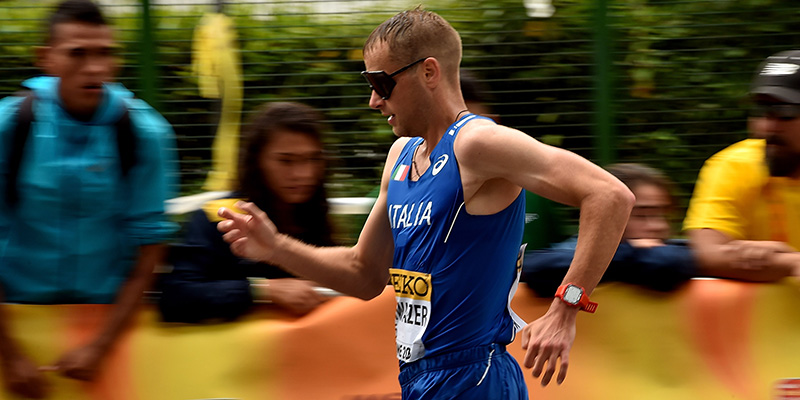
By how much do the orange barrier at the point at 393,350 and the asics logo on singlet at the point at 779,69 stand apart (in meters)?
0.90

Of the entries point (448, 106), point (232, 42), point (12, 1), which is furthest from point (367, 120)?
point (448, 106)

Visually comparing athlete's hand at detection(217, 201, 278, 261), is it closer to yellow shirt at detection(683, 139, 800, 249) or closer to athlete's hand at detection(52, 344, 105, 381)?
athlete's hand at detection(52, 344, 105, 381)

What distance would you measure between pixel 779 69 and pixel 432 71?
1.84 meters

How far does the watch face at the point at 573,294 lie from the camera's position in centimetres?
273

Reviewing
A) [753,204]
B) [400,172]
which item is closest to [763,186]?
[753,204]

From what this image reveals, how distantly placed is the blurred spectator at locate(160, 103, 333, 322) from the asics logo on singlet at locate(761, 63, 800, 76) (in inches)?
75.4

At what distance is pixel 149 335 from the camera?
12.4 ft

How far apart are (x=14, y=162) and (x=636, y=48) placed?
3.66 metres

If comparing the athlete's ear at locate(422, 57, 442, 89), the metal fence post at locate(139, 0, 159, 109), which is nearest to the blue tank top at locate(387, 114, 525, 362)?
the athlete's ear at locate(422, 57, 442, 89)

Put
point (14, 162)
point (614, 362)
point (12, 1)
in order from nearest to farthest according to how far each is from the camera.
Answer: point (14, 162) → point (614, 362) → point (12, 1)

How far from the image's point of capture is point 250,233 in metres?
3.15

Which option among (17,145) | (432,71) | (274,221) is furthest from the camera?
(274,221)

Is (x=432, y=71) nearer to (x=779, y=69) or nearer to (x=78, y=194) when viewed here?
(x=78, y=194)

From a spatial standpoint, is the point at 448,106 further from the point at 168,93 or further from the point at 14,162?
the point at 168,93
